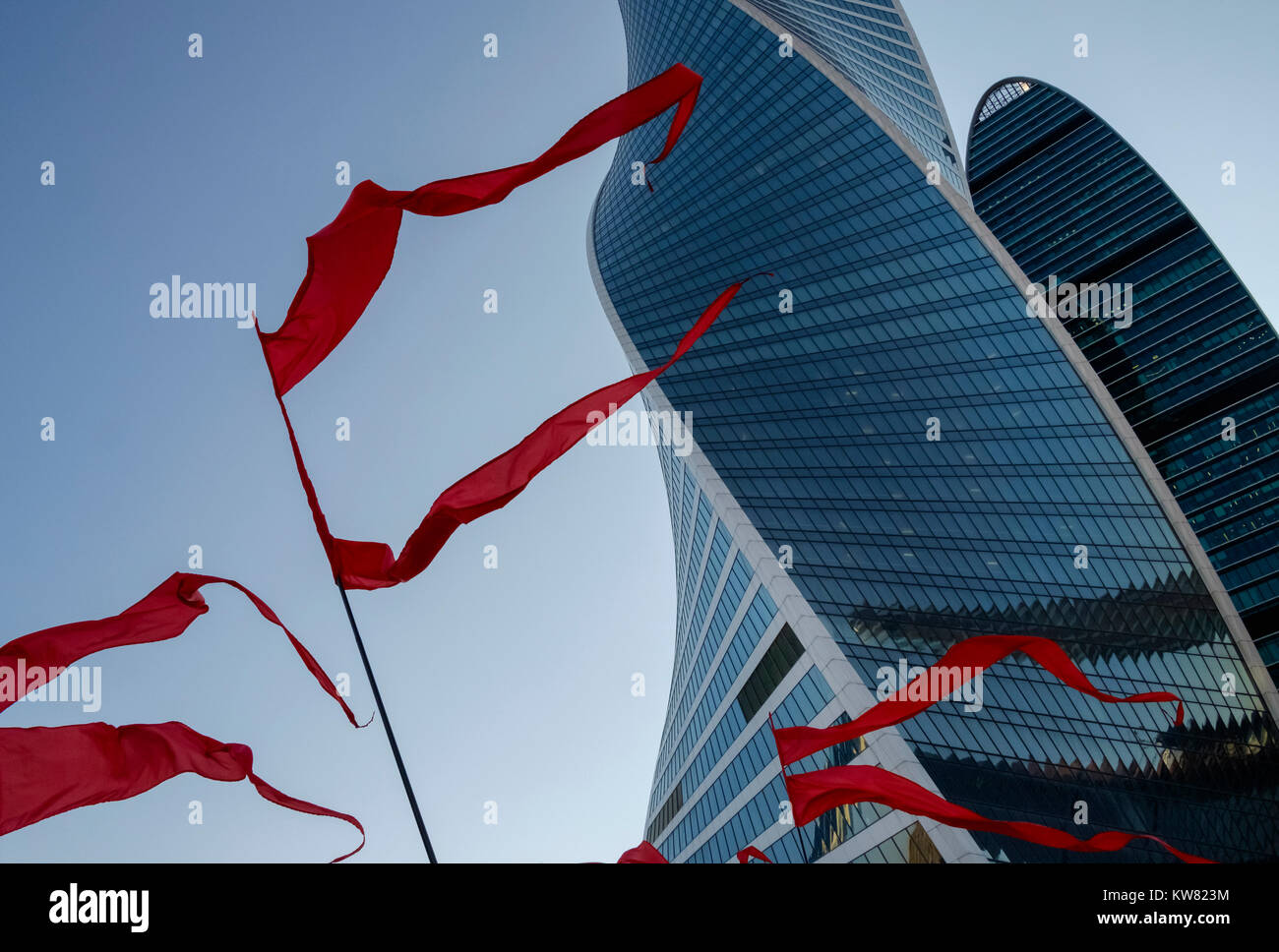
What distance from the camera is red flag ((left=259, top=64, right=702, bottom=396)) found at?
7289 mm

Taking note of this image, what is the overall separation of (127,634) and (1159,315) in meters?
132

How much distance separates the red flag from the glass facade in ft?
266

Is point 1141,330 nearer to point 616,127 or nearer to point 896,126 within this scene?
point 896,126

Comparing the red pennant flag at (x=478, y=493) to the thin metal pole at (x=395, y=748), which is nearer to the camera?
the thin metal pole at (x=395, y=748)

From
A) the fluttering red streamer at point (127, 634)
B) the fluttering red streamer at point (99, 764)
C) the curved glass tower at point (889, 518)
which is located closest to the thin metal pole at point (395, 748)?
the fluttering red streamer at point (127, 634)

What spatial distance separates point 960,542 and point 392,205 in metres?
60.5

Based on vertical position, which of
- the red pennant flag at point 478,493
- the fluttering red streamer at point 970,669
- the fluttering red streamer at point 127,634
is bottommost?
the fluttering red streamer at point 970,669

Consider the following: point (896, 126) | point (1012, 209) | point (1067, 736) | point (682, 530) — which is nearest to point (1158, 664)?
point (1067, 736)

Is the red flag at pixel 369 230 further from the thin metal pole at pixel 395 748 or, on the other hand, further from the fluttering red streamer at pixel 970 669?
the fluttering red streamer at pixel 970 669

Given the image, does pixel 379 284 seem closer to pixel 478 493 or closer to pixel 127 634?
pixel 478 493

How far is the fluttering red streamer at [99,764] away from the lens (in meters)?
6.81

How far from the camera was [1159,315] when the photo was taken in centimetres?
11338

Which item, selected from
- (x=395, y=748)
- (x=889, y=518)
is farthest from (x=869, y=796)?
(x=889, y=518)

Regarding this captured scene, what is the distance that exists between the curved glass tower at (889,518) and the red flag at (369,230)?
4214 cm
